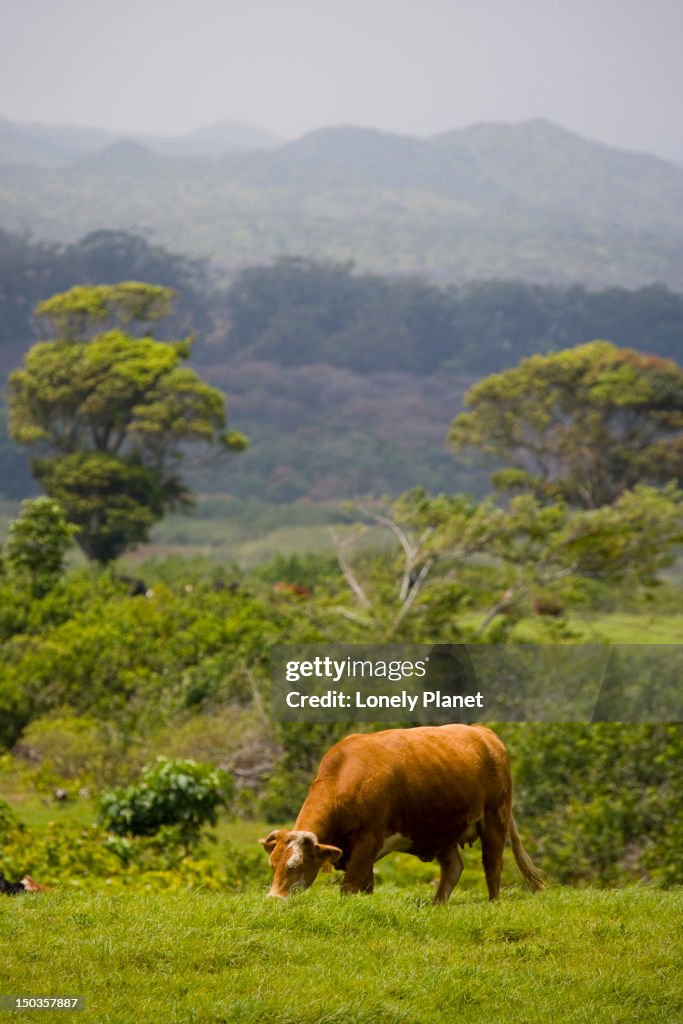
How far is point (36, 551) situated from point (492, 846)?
1714 cm

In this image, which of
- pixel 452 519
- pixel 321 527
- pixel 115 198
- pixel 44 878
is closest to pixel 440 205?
pixel 115 198

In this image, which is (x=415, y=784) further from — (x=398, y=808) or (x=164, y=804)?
(x=164, y=804)

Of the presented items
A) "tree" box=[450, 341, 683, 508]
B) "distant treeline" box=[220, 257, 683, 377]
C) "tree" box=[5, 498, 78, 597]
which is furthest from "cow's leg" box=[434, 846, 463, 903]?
"distant treeline" box=[220, 257, 683, 377]

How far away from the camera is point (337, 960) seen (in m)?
6.42

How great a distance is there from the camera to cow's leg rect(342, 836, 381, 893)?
7664 millimetres

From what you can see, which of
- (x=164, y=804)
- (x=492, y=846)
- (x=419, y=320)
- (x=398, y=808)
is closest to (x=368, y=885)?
(x=398, y=808)

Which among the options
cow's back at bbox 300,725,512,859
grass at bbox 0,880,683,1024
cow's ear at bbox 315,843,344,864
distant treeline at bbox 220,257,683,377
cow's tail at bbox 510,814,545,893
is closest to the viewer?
grass at bbox 0,880,683,1024

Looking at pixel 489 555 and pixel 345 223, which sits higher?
pixel 345 223

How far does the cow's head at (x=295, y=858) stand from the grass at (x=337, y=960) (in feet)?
0.35

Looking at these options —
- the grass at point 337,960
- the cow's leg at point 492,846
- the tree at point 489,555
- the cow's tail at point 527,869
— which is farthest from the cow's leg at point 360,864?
the tree at point 489,555

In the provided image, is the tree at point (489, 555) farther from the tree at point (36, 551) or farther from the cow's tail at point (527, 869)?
the cow's tail at point (527, 869)

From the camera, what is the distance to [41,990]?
5879 millimetres

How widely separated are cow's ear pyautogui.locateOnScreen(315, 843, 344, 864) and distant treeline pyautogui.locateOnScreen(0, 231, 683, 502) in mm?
77642

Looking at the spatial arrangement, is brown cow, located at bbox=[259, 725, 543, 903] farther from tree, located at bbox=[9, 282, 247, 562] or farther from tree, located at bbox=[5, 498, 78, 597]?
tree, located at bbox=[9, 282, 247, 562]
